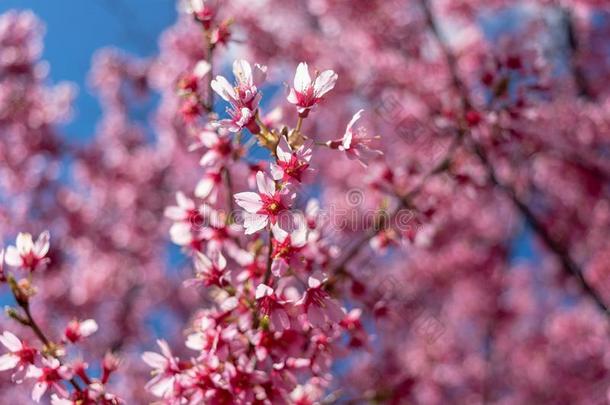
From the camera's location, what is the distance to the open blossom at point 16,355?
2.33 m

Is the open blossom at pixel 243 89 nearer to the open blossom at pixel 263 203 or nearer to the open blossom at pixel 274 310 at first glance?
the open blossom at pixel 263 203

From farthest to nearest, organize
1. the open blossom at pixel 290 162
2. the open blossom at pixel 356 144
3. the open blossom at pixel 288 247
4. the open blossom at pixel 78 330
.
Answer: the open blossom at pixel 78 330
the open blossom at pixel 356 144
the open blossom at pixel 288 247
the open blossom at pixel 290 162

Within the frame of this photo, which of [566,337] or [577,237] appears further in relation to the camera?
[566,337]

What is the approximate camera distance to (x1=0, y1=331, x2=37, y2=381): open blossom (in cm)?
233

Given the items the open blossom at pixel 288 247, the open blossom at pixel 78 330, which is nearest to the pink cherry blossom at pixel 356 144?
the open blossom at pixel 288 247

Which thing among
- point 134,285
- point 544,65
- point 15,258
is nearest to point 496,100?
point 544,65

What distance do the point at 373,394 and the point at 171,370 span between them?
1.40 m

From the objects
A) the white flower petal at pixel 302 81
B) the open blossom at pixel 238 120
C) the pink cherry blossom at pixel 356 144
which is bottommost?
the pink cherry blossom at pixel 356 144

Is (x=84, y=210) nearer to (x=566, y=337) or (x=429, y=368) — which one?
(x=429, y=368)

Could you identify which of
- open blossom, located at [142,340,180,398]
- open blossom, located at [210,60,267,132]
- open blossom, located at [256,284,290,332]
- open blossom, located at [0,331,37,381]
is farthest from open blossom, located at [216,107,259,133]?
open blossom, located at [0,331,37,381]

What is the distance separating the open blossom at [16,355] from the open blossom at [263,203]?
114 centimetres

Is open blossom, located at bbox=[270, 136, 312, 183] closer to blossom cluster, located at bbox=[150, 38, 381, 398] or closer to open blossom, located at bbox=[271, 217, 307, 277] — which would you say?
blossom cluster, located at bbox=[150, 38, 381, 398]

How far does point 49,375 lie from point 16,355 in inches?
6.8

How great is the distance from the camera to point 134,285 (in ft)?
28.5
